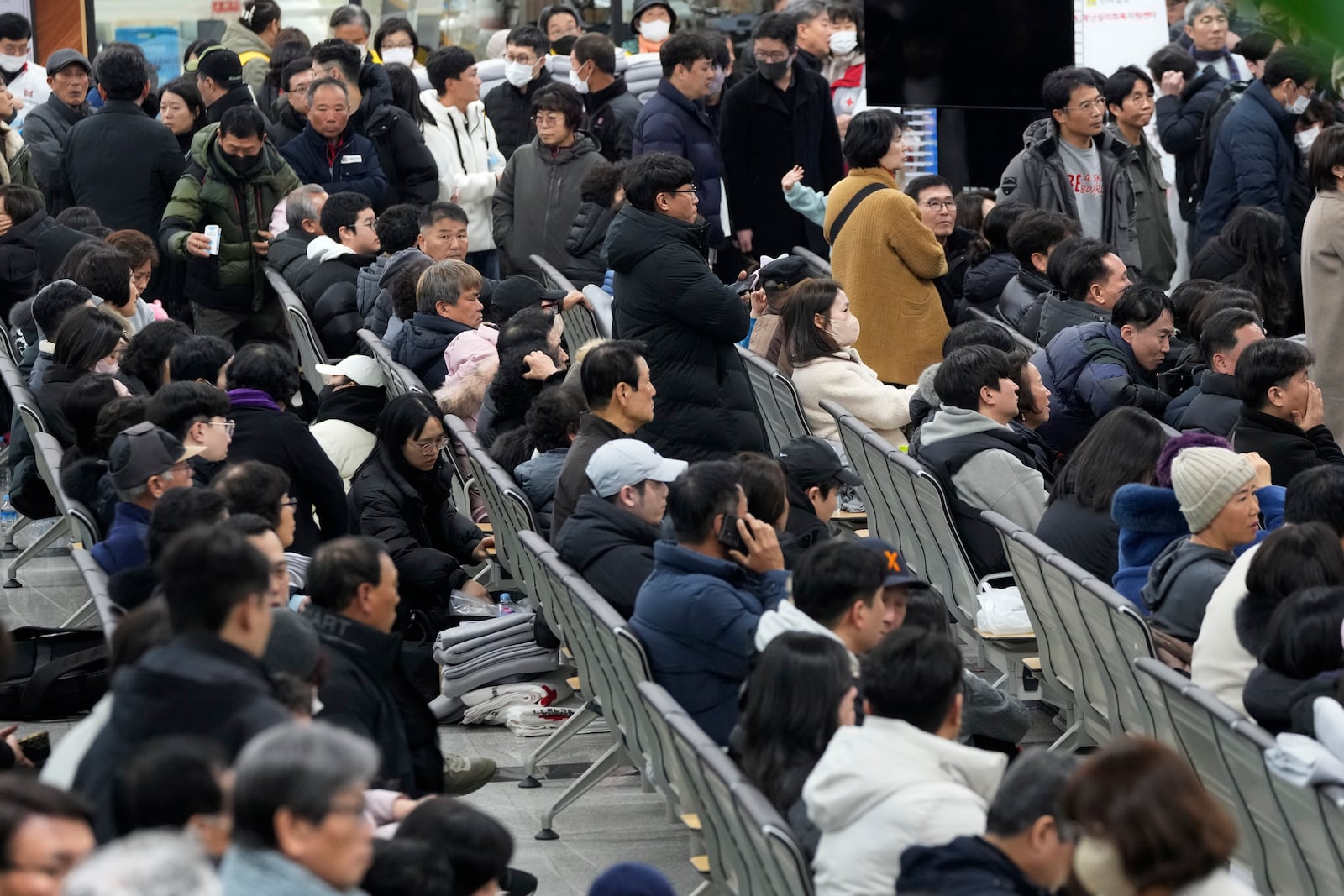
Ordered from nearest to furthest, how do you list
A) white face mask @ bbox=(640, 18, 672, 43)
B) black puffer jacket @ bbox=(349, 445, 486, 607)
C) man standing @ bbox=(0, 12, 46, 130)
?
1. black puffer jacket @ bbox=(349, 445, 486, 607)
2. man standing @ bbox=(0, 12, 46, 130)
3. white face mask @ bbox=(640, 18, 672, 43)

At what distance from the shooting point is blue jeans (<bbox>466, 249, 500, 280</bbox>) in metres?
10.7

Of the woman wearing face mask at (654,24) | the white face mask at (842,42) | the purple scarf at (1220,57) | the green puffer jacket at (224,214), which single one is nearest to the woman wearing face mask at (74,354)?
the green puffer jacket at (224,214)

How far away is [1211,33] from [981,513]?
27.3 feet

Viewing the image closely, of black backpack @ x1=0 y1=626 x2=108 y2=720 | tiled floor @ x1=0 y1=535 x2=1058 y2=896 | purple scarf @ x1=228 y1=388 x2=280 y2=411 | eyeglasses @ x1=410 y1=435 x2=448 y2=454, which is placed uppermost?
purple scarf @ x1=228 y1=388 x2=280 y2=411

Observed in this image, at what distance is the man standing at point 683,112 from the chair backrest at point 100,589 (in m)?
5.29

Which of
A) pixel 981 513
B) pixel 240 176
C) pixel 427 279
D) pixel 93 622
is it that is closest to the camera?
pixel 981 513

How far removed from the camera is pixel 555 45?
13.2 meters

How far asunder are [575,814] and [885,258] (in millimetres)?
3514

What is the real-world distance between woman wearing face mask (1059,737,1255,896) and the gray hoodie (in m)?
3.23

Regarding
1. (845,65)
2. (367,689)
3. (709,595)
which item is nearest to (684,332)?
(709,595)

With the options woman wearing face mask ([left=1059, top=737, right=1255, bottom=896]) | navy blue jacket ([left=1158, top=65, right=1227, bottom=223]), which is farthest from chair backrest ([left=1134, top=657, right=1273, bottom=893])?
navy blue jacket ([left=1158, top=65, right=1227, bottom=223])

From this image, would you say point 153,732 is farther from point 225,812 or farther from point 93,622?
point 93,622

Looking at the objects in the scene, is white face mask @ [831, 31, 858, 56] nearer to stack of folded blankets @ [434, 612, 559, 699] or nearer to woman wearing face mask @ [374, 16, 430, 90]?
woman wearing face mask @ [374, 16, 430, 90]

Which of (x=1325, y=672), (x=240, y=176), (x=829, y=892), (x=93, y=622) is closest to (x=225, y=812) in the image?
(x=829, y=892)
